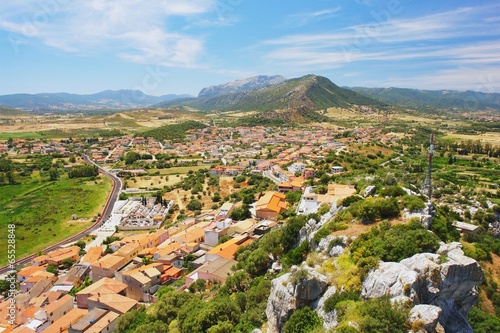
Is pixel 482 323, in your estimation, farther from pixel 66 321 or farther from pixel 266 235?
pixel 66 321

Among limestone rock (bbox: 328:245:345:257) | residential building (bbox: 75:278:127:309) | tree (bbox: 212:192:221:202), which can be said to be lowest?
tree (bbox: 212:192:221:202)

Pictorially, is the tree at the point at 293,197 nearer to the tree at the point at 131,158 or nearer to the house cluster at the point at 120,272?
the house cluster at the point at 120,272

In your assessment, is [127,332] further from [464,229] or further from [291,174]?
[291,174]

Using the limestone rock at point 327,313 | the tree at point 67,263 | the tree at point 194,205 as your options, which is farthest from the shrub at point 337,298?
the tree at point 194,205

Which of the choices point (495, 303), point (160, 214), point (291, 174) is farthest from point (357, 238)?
point (291, 174)

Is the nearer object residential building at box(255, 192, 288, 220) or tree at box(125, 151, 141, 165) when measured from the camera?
residential building at box(255, 192, 288, 220)

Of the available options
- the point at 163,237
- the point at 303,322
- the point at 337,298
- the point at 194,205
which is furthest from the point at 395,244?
the point at 194,205

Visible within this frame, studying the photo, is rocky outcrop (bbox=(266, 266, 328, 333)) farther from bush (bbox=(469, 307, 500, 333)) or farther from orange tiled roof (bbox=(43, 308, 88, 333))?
orange tiled roof (bbox=(43, 308, 88, 333))

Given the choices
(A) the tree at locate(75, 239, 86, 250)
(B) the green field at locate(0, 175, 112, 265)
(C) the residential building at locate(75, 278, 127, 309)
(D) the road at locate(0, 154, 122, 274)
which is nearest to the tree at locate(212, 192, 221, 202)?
(D) the road at locate(0, 154, 122, 274)
